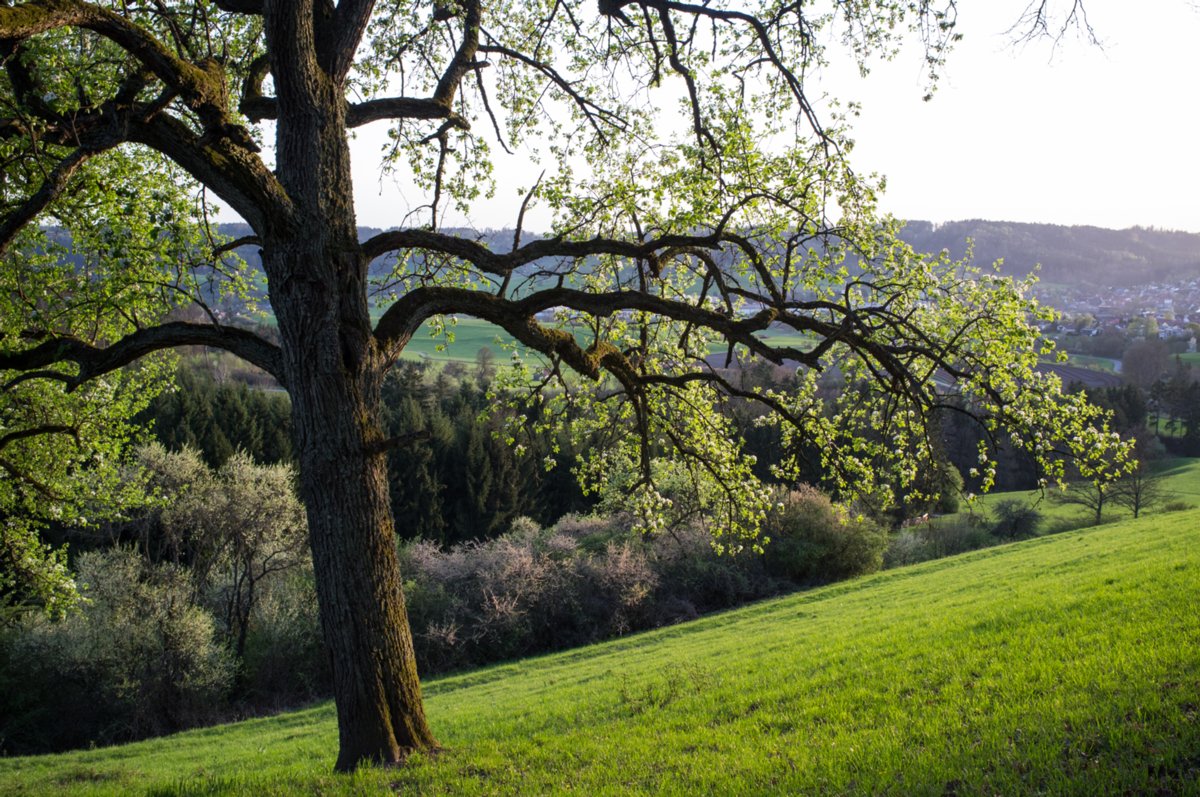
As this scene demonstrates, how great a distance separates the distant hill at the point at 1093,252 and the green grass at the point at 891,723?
398 feet

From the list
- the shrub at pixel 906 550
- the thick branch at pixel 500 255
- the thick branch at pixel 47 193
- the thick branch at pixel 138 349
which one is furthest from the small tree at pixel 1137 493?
the thick branch at pixel 47 193

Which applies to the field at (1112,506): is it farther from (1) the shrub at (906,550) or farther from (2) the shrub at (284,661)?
(2) the shrub at (284,661)

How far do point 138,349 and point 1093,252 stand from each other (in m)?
161

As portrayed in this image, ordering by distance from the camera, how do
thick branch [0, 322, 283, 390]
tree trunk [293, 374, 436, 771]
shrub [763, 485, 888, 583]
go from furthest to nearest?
shrub [763, 485, 888, 583] → thick branch [0, 322, 283, 390] → tree trunk [293, 374, 436, 771]

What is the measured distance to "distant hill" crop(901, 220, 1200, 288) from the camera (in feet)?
416

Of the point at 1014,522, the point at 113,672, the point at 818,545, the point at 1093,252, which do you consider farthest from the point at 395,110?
the point at 1093,252

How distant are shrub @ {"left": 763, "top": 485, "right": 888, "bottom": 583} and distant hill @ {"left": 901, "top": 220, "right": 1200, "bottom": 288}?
97234 millimetres

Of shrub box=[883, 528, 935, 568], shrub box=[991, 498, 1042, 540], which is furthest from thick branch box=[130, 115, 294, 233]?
shrub box=[991, 498, 1042, 540]

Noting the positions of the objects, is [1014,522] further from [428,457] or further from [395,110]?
[395,110]

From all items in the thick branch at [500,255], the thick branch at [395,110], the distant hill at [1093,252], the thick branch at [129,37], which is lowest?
the thick branch at [500,255]

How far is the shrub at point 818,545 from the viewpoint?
35906mm

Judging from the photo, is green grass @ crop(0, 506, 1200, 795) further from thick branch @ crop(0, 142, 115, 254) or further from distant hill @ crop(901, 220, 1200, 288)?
distant hill @ crop(901, 220, 1200, 288)

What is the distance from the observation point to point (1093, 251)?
137 metres

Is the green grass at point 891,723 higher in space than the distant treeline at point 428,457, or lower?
lower
